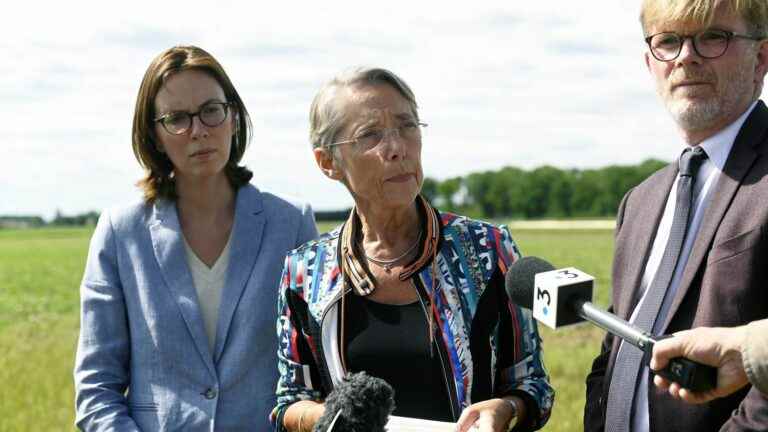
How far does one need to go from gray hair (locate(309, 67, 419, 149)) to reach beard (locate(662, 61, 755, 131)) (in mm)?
1036

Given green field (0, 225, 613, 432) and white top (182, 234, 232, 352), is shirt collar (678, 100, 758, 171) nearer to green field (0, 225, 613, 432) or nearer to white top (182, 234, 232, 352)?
white top (182, 234, 232, 352)

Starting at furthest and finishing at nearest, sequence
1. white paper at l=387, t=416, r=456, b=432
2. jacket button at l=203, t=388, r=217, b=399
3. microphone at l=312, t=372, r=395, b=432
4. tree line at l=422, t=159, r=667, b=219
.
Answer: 1. tree line at l=422, t=159, r=667, b=219
2. jacket button at l=203, t=388, r=217, b=399
3. white paper at l=387, t=416, r=456, b=432
4. microphone at l=312, t=372, r=395, b=432

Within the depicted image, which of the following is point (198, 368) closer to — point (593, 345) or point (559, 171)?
point (593, 345)

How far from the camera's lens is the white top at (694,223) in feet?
10.4

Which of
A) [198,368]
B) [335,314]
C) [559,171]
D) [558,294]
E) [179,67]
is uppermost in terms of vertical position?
[179,67]

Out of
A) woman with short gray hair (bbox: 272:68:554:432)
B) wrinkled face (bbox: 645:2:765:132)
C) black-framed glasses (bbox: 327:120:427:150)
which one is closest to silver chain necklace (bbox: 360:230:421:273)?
woman with short gray hair (bbox: 272:68:554:432)

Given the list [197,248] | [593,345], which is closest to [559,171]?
[593,345]

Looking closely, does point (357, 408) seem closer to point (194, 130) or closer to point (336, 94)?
point (336, 94)

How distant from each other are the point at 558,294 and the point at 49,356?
12562mm


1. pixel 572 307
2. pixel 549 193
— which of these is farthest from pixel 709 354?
pixel 549 193

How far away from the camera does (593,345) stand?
1505 cm

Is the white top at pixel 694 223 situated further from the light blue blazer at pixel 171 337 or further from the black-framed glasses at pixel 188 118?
the black-framed glasses at pixel 188 118

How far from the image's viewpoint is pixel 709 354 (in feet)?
7.33

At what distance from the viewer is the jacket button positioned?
3.88 metres
